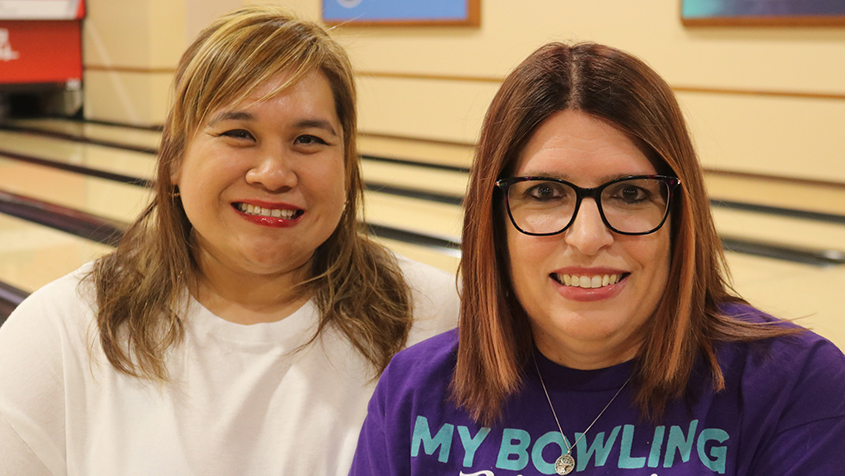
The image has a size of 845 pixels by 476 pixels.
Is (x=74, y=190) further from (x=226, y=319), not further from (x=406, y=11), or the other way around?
(x=226, y=319)

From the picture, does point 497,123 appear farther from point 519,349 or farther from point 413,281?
point 413,281

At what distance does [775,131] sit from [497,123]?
4.92m

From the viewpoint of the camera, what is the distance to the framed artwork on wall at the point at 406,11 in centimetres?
718

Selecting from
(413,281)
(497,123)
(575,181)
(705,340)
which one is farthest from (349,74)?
(705,340)

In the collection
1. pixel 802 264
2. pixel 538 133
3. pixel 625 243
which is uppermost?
pixel 538 133

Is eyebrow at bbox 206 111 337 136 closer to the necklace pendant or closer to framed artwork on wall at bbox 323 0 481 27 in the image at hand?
the necklace pendant

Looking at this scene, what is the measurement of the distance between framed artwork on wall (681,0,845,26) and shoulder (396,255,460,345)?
441cm

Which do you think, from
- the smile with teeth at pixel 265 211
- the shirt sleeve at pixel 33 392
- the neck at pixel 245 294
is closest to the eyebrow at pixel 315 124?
the smile with teeth at pixel 265 211

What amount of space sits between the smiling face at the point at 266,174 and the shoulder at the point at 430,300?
0.25 meters

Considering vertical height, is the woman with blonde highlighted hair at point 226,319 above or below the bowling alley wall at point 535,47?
below

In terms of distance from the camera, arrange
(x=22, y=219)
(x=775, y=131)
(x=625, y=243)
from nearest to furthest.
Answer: (x=625, y=243) < (x=22, y=219) < (x=775, y=131)

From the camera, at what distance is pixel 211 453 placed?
1.45m

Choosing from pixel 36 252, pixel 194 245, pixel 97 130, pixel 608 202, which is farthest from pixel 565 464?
pixel 97 130

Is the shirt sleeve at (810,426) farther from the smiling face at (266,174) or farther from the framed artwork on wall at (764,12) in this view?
the framed artwork on wall at (764,12)
